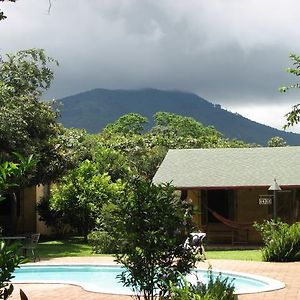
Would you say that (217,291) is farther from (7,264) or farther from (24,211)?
(24,211)

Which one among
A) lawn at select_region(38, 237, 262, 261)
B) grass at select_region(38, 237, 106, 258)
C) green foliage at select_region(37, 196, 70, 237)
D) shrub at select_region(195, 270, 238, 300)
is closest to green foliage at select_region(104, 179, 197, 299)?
shrub at select_region(195, 270, 238, 300)

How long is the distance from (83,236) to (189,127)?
165ft

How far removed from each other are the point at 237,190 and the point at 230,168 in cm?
116

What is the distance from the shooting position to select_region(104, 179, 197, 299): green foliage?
8.57 meters

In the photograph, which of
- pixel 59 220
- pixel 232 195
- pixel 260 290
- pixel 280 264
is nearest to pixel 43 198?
pixel 59 220

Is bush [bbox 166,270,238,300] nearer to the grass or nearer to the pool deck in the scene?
the pool deck

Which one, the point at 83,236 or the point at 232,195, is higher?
the point at 232,195

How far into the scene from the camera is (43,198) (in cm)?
2992

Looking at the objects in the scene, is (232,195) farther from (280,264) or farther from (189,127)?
(189,127)

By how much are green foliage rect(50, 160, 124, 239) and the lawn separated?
111 centimetres

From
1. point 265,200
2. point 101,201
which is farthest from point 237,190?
point 101,201

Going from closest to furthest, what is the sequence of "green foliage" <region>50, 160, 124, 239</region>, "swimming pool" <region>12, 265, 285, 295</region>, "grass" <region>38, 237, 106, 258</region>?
"swimming pool" <region>12, 265, 285, 295</region>, "grass" <region>38, 237, 106, 258</region>, "green foliage" <region>50, 160, 124, 239</region>

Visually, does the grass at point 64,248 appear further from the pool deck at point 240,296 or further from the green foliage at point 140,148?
the green foliage at point 140,148

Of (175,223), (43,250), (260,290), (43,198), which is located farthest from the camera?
(43,198)
